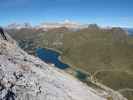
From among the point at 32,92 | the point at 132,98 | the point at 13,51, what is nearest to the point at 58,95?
the point at 32,92

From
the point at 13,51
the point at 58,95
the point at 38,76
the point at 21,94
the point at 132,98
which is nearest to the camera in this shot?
the point at 21,94

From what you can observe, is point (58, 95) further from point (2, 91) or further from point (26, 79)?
point (2, 91)

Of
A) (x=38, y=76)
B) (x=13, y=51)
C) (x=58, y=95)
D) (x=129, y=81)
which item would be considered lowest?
(x=129, y=81)

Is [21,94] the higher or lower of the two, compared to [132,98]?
higher

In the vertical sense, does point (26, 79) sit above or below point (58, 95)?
above

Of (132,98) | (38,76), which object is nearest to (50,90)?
(38,76)

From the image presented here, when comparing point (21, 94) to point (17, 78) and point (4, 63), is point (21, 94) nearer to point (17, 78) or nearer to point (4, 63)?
point (17, 78)

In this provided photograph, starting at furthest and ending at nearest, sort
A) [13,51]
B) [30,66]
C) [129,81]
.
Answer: [129,81]
[13,51]
[30,66]

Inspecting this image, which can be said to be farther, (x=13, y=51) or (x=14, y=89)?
(x=13, y=51)

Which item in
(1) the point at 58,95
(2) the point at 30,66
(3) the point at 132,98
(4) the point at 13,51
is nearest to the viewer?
(1) the point at 58,95
